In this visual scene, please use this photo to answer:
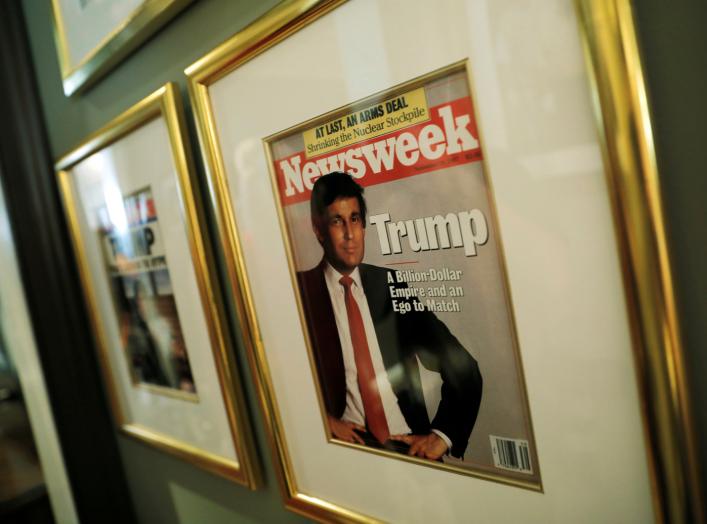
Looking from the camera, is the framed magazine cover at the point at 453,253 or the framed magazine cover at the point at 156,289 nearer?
the framed magazine cover at the point at 453,253

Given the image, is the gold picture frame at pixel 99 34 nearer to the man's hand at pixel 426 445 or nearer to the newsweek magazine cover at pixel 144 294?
the newsweek magazine cover at pixel 144 294

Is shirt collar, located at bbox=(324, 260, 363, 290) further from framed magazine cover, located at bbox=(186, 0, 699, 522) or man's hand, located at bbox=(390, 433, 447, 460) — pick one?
man's hand, located at bbox=(390, 433, 447, 460)

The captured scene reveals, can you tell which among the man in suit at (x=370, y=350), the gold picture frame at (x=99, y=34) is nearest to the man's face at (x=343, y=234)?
the man in suit at (x=370, y=350)

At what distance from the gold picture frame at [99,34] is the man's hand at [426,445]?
19.8 inches

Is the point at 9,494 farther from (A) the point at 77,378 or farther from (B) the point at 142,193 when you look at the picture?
(B) the point at 142,193

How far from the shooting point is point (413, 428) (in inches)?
16.5

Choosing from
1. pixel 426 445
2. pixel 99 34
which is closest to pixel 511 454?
pixel 426 445

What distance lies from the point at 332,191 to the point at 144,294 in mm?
403

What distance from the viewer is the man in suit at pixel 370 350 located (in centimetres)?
39

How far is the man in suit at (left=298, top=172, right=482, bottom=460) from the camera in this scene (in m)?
0.39

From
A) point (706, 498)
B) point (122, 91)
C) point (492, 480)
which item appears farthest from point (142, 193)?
point (706, 498)

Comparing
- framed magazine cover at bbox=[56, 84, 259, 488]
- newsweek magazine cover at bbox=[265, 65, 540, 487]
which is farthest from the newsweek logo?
framed magazine cover at bbox=[56, 84, 259, 488]

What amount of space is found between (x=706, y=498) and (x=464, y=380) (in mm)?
164

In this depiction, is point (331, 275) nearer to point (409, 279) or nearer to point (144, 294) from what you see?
point (409, 279)
